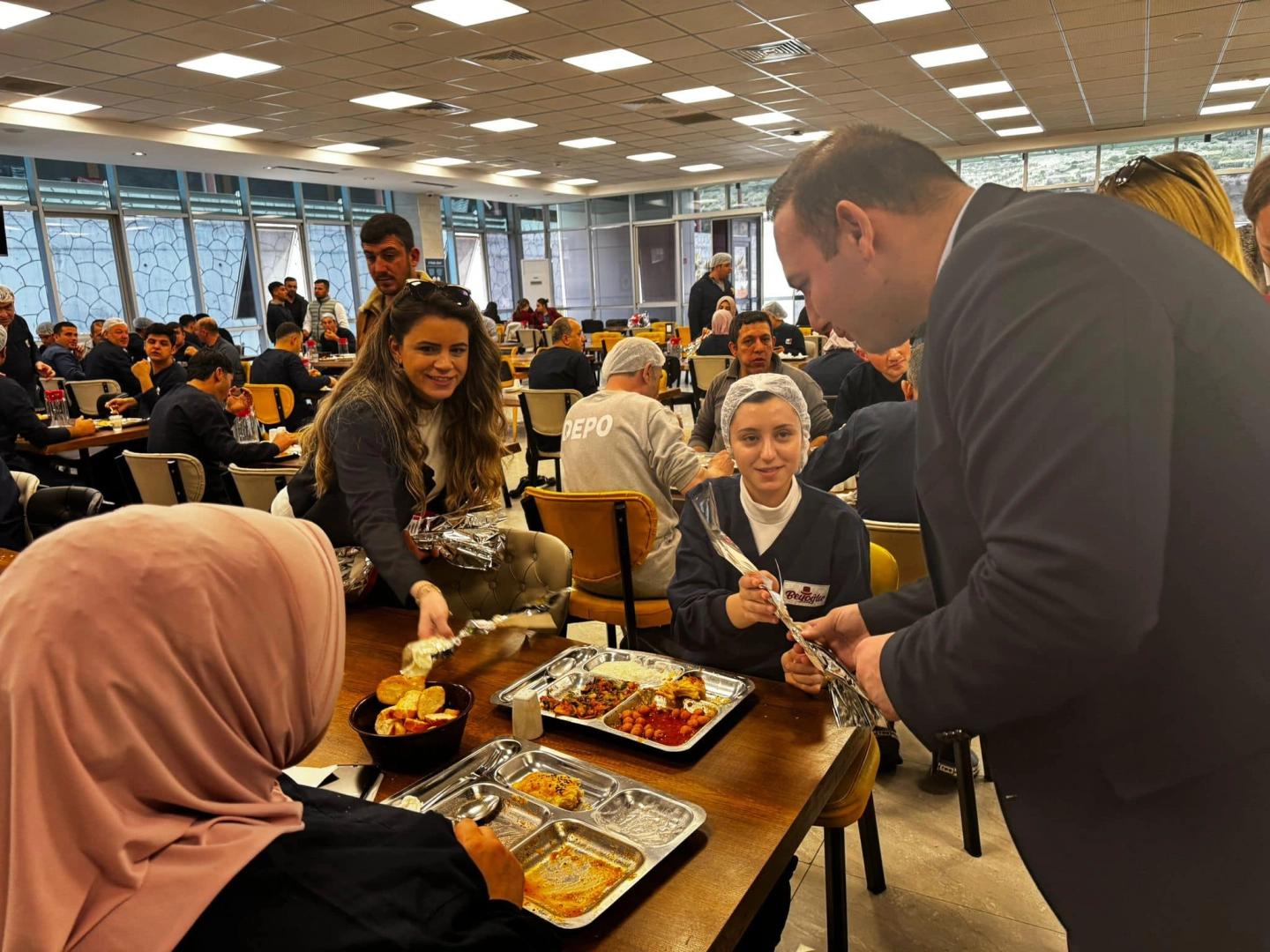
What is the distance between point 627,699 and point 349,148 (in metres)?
11.2

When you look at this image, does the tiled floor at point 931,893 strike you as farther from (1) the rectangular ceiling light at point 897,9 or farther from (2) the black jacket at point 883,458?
(1) the rectangular ceiling light at point 897,9

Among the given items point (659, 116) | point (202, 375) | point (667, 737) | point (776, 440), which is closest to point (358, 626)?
point (667, 737)

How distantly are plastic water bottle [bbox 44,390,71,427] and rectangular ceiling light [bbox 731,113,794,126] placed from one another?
7708 millimetres

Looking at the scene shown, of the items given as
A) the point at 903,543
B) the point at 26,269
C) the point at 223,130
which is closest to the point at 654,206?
the point at 223,130

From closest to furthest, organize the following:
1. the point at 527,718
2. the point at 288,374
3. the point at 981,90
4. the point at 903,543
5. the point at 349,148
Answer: the point at 527,718, the point at 903,543, the point at 288,374, the point at 981,90, the point at 349,148

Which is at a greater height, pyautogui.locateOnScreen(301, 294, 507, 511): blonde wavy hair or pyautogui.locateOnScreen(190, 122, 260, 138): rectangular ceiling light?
pyautogui.locateOnScreen(190, 122, 260, 138): rectangular ceiling light

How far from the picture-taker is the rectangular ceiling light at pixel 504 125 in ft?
31.2

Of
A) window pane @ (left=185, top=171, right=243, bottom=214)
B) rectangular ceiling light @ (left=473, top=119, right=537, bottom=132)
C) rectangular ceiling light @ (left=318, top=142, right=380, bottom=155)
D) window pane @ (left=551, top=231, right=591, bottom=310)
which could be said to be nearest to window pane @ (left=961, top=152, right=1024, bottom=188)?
rectangular ceiling light @ (left=473, top=119, right=537, bottom=132)

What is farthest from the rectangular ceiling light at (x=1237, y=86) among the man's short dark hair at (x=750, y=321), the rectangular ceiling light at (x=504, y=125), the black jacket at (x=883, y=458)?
the black jacket at (x=883, y=458)

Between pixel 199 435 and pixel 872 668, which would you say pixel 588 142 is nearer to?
pixel 199 435

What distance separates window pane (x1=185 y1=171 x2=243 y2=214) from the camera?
11820 mm

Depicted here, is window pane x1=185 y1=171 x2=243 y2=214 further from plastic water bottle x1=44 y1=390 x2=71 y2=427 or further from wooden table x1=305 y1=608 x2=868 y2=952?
wooden table x1=305 y1=608 x2=868 y2=952

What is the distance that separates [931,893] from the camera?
6.66 ft

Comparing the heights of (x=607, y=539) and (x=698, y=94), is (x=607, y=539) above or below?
below
